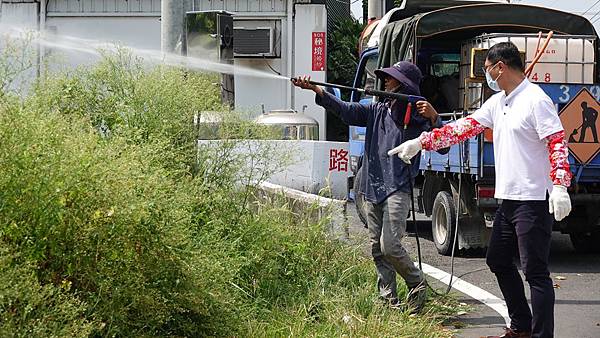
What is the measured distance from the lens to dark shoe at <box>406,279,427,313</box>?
7.08 metres

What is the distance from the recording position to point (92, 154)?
4934 millimetres

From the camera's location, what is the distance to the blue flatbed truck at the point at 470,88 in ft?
33.1

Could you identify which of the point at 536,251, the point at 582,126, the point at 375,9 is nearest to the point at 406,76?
the point at 536,251

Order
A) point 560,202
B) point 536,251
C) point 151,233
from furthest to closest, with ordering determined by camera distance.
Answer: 1. point 536,251
2. point 560,202
3. point 151,233

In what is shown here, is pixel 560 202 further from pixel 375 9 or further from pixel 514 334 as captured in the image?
pixel 375 9

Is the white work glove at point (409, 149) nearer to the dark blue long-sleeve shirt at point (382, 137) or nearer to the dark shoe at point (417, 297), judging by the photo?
the dark blue long-sleeve shirt at point (382, 137)

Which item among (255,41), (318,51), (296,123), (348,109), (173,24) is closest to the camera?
(348,109)

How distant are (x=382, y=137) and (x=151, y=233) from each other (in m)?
2.60

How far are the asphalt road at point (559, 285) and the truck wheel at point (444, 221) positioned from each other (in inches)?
5.5

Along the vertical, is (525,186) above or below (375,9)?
below

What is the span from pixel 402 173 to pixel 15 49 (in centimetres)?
281

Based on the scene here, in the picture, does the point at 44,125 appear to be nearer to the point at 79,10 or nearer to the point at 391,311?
the point at 391,311

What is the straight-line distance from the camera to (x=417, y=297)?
714 centimetres

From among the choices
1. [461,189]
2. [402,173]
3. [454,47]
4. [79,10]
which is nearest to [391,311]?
[402,173]
